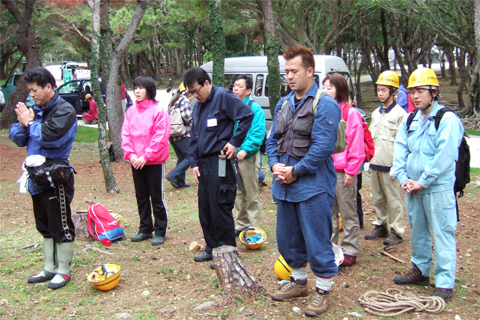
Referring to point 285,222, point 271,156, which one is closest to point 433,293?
point 285,222

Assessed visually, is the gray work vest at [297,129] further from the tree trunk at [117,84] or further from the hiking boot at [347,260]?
the tree trunk at [117,84]

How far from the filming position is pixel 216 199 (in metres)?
4.61

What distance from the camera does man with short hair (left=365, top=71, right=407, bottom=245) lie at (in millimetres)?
5238

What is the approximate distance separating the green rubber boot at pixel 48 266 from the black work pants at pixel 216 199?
149 centimetres

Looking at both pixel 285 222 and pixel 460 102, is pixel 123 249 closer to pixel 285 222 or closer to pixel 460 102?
pixel 285 222

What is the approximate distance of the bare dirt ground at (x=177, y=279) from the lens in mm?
3801

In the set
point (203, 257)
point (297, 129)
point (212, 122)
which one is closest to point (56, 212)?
point (203, 257)

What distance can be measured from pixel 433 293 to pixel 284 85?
1111 centimetres

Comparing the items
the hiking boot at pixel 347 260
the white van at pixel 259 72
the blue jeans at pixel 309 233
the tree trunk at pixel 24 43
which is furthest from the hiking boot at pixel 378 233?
the tree trunk at pixel 24 43

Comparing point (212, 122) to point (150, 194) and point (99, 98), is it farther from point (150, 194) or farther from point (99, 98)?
point (99, 98)

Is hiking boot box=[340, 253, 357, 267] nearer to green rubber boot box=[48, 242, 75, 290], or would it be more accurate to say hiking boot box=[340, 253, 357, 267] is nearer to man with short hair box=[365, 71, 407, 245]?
man with short hair box=[365, 71, 407, 245]

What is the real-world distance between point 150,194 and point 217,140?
4.57ft

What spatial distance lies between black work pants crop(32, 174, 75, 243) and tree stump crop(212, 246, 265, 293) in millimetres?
1457

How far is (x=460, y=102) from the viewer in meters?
18.7
